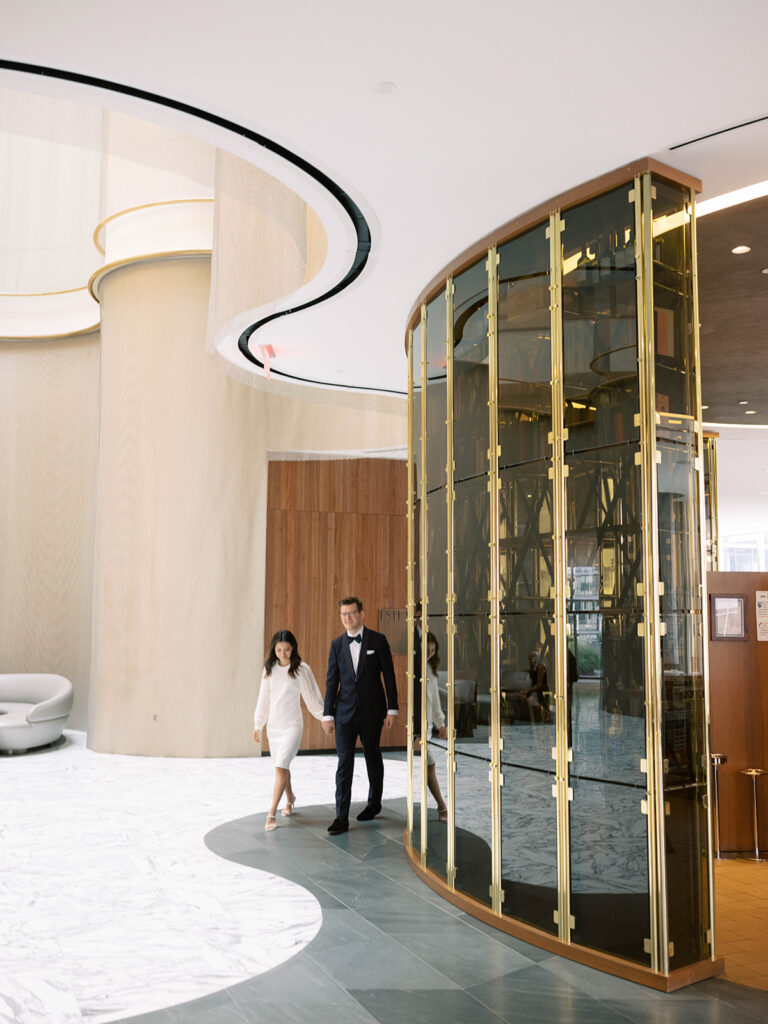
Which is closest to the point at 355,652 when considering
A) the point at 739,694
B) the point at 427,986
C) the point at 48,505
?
the point at 739,694

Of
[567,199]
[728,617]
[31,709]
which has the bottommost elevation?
[31,709]

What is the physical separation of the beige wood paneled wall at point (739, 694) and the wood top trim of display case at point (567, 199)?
318cm

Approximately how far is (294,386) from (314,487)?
7.76 feet

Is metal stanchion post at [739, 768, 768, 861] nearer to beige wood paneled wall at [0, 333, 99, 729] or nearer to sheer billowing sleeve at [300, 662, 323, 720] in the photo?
sheer billowing sleeve at [300, 662, 323, 720]

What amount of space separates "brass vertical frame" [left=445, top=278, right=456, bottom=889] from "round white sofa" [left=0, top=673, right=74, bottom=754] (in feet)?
24.6

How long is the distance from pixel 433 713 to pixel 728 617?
8.91ft

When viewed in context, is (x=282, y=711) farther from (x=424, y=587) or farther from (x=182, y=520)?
(x=182, y=520)

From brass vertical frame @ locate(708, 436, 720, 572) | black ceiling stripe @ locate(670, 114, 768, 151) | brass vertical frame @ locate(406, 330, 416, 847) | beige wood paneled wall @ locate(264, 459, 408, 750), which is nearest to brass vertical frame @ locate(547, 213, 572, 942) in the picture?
black ceiling stripe @ locate(670, 114, 768, 151)

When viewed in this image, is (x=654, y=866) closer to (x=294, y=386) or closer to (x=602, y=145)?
(x=602, y=145)

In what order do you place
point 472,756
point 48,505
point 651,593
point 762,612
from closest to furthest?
point 651,593, point 472,756, point 762,612, point 48,505

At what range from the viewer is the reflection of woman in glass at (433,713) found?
5.68 metres

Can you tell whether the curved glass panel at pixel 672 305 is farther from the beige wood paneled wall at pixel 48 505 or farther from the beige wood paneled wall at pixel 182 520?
the beige wood paneled wall at pixel 48 505

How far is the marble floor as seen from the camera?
3867mm

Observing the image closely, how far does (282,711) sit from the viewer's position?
7.39 m
